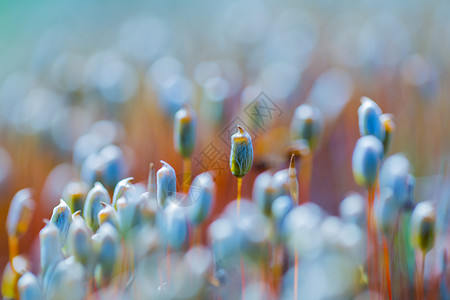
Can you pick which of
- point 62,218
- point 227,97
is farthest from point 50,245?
point 227,97

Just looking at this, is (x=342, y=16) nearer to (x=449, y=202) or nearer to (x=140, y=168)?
(x=140, y=168)

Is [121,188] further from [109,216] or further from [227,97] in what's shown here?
[227,97]

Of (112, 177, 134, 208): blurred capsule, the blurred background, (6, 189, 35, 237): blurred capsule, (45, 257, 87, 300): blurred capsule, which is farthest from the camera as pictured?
the blurred background

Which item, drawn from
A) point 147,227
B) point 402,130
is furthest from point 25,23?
point 147,227

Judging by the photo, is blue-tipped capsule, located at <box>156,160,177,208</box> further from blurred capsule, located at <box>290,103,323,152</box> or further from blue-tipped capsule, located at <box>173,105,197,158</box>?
blurred capsule, located at <box>290,103,323,152</box>

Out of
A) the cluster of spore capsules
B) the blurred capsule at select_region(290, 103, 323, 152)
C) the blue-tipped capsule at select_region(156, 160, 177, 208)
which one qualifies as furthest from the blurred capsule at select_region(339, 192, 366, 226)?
the blue-tipped capsule at select_region(156, 160, 177, 208)

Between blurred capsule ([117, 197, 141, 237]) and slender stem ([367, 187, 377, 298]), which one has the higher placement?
blurred capsule ([117, 197, 141, 237])

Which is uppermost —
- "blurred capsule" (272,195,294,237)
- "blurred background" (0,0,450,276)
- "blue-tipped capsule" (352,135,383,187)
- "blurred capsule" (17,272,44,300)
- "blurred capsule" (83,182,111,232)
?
"blurred background" (0,0,450,276)
